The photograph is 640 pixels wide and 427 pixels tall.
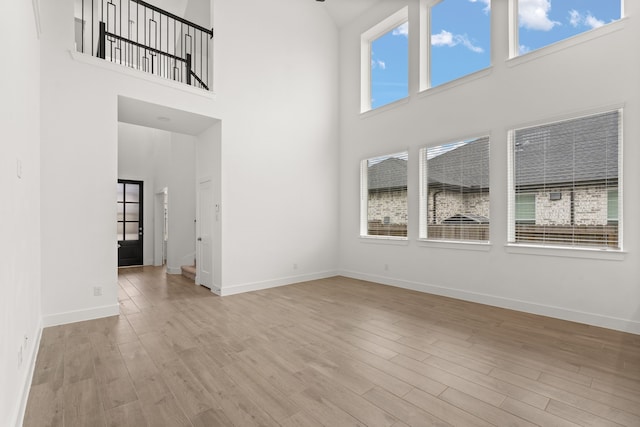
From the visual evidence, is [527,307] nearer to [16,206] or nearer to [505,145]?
[505,145]

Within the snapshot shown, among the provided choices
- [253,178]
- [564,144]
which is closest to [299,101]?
[253,178]

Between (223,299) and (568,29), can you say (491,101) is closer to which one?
(568,29)

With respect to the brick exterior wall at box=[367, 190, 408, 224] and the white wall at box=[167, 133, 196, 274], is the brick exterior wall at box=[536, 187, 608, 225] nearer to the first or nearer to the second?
the brick exterior wall at box=[367, 190, 408, 224]

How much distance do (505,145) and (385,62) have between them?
318 centimetres

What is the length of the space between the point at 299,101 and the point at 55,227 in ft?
14.6

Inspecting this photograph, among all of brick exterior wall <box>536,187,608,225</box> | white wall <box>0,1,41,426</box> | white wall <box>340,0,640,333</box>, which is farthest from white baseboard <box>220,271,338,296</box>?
brick exterior wall <box>536,187,608,225</box>

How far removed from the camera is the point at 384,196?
6082 millimetres

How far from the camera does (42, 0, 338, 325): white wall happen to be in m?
3.75

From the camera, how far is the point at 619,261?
11.3 feet

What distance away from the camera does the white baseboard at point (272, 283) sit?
5125mm

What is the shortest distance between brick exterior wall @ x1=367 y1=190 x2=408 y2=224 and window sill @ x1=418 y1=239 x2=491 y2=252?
63 cm

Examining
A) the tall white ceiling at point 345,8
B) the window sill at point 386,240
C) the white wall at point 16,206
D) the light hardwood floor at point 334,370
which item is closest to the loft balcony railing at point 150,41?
the white wall at point 16,206

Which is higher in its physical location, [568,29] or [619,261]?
[568,29]

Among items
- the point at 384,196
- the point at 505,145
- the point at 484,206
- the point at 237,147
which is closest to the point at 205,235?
the point at 237,147
